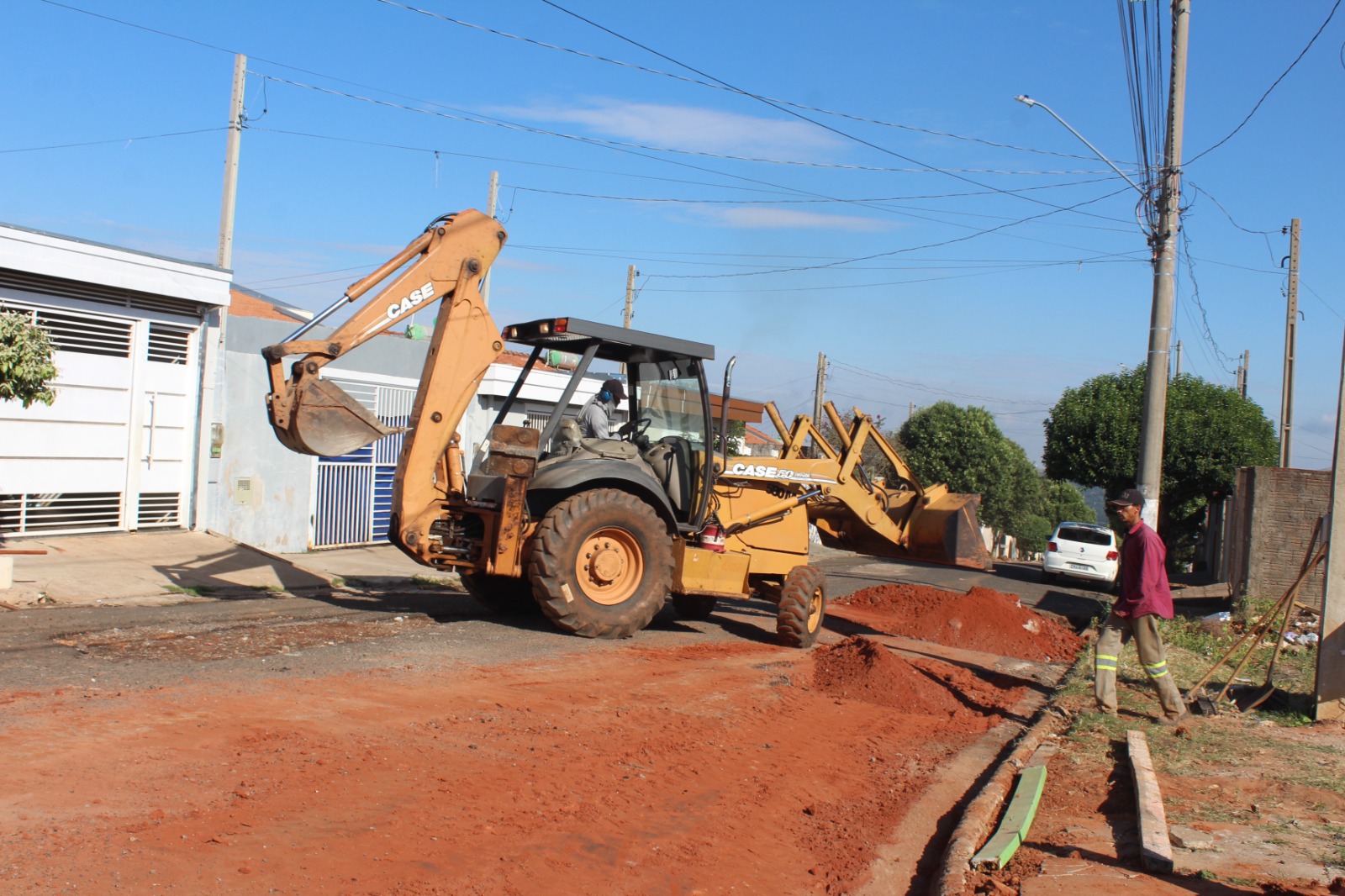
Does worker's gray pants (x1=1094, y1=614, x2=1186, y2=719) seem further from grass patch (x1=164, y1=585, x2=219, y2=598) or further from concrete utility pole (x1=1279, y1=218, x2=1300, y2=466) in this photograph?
concrete utility pole (x1=1279, y1=218, x2=1300, y2=466)

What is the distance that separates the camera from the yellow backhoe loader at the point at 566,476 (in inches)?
354

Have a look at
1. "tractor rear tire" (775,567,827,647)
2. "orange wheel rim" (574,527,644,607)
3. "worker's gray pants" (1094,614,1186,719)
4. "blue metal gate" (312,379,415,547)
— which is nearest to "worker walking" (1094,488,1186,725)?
"worker's gray pants" (1094,614,1186,719)

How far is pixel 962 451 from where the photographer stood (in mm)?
47656

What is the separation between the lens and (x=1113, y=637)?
8258mm

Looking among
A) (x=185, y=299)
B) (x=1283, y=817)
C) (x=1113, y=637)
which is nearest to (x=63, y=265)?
(x=185, y=299)

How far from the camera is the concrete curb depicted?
15.4ft

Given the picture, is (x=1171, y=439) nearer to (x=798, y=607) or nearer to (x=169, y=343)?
(x=798, y=607)

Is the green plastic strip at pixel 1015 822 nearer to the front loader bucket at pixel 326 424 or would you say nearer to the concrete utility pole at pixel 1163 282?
the front loader bucket at pixel 326 424

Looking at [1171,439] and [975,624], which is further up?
[1171,439]

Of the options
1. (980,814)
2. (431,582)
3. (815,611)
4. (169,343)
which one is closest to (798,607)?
(815,611)

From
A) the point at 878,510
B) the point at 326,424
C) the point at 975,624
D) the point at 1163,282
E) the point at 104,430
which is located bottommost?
the point at 975,624

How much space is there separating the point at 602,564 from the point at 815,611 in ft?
7.95

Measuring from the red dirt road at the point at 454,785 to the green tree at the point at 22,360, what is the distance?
5.41 m

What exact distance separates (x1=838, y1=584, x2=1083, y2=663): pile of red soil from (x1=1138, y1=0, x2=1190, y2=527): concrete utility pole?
86.4 inches
